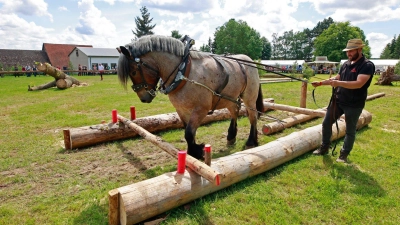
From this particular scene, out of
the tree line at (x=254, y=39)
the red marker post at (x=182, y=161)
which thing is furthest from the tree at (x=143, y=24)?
the red marker post at (x=182, y=161)

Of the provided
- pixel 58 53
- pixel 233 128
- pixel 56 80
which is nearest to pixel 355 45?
pixel 233 128

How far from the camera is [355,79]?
376 centimetres

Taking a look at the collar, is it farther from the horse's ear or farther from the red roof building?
the red roof building

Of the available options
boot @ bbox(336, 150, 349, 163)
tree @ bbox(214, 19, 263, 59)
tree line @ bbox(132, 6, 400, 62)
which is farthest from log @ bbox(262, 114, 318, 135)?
tree @ bbox(214, 19, 263, 59)

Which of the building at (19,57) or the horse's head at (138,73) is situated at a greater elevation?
the building at (19,57)

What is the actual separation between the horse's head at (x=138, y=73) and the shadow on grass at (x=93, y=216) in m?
1.53

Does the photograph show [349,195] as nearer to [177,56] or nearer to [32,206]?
[177,56]

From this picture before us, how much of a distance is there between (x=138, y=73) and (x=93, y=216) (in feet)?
6.16

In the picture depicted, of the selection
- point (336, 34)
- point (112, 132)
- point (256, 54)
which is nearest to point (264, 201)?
point (112, 132)

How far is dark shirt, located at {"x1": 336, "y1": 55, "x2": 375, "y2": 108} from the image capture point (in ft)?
11.9

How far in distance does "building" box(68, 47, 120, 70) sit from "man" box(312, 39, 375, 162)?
44.1 metres

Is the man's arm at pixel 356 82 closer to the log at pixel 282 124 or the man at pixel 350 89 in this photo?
the man at pixel 350 89

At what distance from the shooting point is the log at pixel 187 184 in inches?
98.1

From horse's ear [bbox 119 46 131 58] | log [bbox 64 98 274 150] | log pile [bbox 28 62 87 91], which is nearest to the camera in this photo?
horse's ear [bbox 119 46 131 58]
